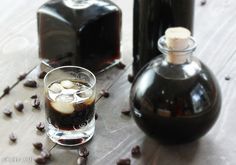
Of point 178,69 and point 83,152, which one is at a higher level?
point 178,69

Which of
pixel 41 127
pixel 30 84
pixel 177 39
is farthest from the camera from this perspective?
pixel 30 84

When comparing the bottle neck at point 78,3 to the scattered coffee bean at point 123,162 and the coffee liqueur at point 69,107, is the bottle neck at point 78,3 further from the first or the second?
the scattered coffee bean at point 123,162

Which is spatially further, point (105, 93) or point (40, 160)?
point (105, 93)

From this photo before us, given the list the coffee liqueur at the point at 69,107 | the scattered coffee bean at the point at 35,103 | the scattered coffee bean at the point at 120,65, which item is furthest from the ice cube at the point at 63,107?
the scattered coffee bean at the point at 120,65

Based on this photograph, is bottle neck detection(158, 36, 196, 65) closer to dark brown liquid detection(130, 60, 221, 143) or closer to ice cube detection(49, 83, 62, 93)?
dark brown liquid detection(130, 60, 221, 143)

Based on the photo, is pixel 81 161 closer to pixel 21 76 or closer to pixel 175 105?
pixel 175 105

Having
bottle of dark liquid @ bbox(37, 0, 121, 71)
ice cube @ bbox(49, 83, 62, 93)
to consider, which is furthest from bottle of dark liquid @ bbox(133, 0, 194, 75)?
ice cube @ bbox(49, 83, 62, 93)

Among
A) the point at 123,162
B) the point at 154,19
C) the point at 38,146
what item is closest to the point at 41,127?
the point at 38,146
